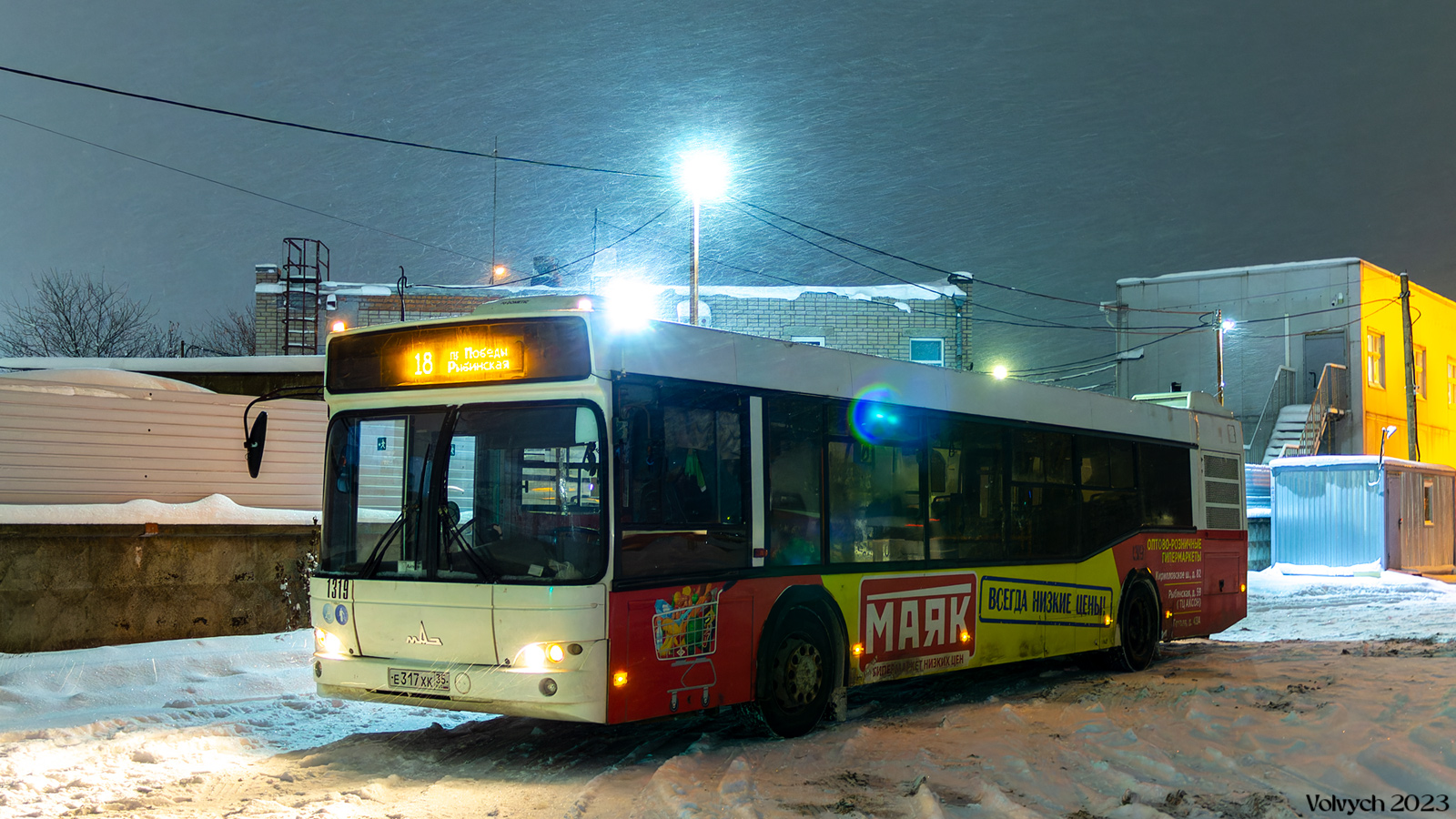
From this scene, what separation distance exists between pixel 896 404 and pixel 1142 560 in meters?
5.12

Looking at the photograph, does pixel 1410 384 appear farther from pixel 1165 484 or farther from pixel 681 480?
pixel 681 480

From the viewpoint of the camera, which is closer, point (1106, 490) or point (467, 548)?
point (467, 548)

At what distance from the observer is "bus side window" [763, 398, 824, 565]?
9.07 m

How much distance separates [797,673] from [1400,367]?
42227 millimetres

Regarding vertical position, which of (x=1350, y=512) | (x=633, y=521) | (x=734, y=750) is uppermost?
(x=633, y=521)

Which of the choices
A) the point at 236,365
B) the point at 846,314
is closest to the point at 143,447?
→ the point at 236,365

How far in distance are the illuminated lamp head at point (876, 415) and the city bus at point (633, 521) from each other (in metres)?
0.02

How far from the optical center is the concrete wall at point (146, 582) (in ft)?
40.7

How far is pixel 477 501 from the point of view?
26.0 ft

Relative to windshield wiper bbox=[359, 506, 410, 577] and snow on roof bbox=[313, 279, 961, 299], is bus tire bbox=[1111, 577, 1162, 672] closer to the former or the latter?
windshield wiper bbox=[359, 506, 410, 577]

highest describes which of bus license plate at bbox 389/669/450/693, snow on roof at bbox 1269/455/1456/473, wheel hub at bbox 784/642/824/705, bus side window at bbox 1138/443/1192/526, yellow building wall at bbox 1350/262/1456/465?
yellow building wall at bbox 1350/262/1456/465

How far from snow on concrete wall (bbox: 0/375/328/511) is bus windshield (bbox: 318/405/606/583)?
22.6 ft

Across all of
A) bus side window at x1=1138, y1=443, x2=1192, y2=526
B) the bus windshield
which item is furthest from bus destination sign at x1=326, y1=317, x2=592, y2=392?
bus side window at x1=1138, y1=443, x2=1192, y2=526

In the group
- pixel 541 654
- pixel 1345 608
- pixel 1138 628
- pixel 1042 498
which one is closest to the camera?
pixel 541 654
